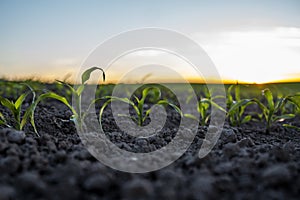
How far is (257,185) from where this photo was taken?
4.02 ft

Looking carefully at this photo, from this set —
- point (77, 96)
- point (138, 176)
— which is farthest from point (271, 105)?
point (138, 176)

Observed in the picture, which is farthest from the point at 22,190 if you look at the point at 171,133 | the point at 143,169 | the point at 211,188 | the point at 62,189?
the point at 171,133

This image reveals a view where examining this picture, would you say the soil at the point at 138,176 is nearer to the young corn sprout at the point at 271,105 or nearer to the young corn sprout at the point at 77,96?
the young corn sprout at the point at 77,96

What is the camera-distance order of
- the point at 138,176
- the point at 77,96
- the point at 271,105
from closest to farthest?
the point at 138,176 < the point at 77,96 < the point at 271,105

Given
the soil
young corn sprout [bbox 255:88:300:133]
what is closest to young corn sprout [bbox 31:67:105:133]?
the soil

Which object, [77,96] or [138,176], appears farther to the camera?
[77,96]

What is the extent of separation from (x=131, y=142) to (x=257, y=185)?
1083mm

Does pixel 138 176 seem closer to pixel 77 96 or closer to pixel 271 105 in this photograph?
pixel 77 96

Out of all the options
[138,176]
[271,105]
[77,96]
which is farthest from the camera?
[271,105]

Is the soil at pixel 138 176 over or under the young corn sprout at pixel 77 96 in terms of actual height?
under

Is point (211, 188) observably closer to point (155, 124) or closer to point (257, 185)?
point (257, 185)

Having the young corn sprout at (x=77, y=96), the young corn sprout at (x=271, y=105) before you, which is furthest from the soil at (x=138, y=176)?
the young corn sprout at (x=271, y=105)

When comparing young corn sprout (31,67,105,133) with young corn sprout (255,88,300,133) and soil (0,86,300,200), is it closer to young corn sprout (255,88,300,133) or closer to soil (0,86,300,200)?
soil (0,86,300,200)

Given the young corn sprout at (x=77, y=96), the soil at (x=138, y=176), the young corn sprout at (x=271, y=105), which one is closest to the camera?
the soil at (x=138, y=176)
